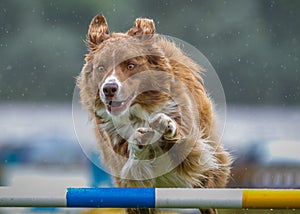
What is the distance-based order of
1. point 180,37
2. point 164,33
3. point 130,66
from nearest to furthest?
1. point 130,66
2. point 180,37
3. point 164,33

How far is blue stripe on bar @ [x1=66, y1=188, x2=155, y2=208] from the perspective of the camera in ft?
12.6

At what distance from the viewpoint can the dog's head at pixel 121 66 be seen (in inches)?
173

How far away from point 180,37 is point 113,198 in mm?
9941

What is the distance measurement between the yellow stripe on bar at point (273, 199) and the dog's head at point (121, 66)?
1014mm

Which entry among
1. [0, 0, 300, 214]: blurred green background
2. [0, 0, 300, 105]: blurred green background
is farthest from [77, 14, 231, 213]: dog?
[0, 0, 300, 105]: blurred green background

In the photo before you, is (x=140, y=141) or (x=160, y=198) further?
(x=140, y=141)

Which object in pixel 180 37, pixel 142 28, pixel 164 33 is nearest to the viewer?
pixel 142 28

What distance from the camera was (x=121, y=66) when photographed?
4.40m

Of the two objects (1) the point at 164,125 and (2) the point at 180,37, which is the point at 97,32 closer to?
(1) the point at 164,125

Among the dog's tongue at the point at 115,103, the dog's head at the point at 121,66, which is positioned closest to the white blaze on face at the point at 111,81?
the dog's head at the point at 121,66

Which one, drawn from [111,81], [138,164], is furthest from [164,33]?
[111,81]

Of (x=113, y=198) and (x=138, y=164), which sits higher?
(x=138, y=164)

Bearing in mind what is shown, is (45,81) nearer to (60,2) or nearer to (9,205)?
(60,2)

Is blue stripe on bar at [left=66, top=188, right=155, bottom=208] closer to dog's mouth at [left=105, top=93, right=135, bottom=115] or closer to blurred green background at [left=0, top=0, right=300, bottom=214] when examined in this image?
dog's mouth at [left=105, top=93, right=135, bottom=115]
